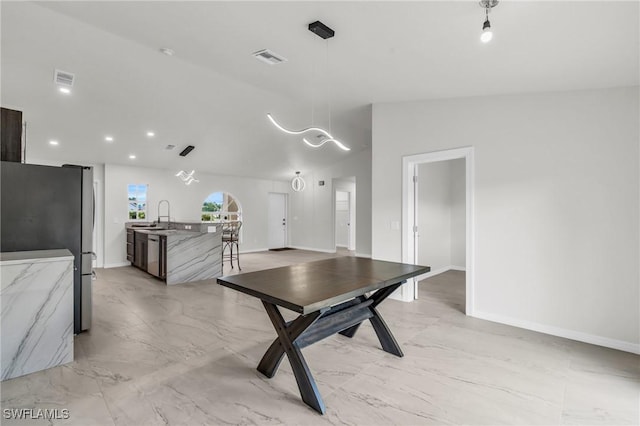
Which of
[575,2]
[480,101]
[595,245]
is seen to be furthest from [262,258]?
[575,2]

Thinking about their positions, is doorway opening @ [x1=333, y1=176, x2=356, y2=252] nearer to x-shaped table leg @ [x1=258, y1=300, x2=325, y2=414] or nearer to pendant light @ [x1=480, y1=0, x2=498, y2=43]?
x-shaped table leg @ [x1=258, y1=300, x2=325, y2=414]

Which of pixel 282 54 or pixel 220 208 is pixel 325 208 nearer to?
pixel 220 208

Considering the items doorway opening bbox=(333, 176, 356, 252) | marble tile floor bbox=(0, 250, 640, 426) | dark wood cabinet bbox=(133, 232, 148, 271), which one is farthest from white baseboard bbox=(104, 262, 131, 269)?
doorway opening bbox=(333, 176, 356, 252)

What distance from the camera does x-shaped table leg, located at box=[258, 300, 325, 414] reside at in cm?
198

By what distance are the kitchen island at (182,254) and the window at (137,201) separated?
131 centimetres

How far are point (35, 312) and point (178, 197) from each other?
594 cm

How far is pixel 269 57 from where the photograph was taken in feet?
10.7

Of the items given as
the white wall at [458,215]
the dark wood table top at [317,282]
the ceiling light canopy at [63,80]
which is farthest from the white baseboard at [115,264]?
the white wall at [458,215]

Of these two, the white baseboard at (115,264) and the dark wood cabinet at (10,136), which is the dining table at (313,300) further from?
the white baseboard at (115,264)

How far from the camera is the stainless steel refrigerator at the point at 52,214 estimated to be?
2785 mm

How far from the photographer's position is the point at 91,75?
3.83 metres

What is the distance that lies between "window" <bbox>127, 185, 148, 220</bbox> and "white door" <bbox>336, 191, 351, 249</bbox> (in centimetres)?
557

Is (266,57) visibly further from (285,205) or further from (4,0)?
(285,205)

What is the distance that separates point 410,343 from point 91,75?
480 cm
